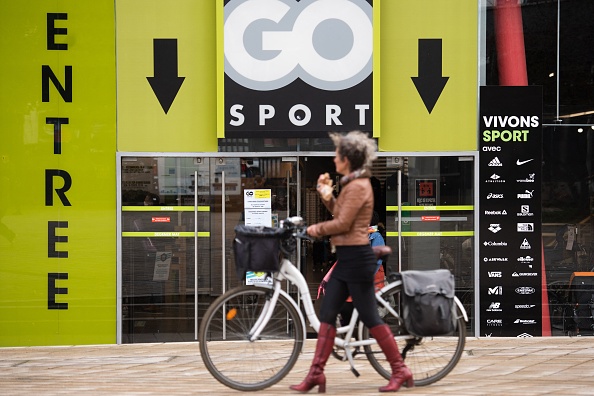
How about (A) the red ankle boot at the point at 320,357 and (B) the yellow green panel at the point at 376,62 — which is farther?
(B) the yellow green panel at the point at 376,62

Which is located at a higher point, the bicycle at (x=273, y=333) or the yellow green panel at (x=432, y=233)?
the yellow green panel at (x=432, y=233)

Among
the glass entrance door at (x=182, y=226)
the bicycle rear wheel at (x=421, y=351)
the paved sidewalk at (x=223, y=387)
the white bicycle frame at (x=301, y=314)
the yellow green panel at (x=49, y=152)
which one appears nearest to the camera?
the white bicycle frame at (x=301, y=314)

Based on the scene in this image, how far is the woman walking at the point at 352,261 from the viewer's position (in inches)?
215

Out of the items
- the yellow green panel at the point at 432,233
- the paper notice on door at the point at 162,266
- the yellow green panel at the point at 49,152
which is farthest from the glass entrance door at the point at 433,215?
the yellow green panel at the point at 49,152

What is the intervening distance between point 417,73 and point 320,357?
4.46 meters

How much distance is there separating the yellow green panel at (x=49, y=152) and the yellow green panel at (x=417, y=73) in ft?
9.93

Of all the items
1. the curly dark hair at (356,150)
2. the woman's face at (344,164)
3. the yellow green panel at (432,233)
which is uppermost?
the curly dark hair at (356,150)

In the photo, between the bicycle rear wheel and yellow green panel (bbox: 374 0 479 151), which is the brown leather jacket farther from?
yellow green panel (bbox: 374 0 479 151)

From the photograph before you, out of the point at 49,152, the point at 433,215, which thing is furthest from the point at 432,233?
the point at 49,152

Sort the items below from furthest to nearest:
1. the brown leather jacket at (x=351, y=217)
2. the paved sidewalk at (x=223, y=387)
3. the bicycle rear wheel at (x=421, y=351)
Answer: the paved sidewalk at (x=223, y=387)
the bicycle rear wheel at (x=421, y=351)
the brown leather jacket at (x=351, y=217)

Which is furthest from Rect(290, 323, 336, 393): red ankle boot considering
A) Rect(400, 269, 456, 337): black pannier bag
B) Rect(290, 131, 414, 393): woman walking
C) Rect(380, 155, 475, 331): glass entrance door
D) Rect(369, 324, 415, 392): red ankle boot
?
Rect(380, 155, 475, 331): glass entrance door

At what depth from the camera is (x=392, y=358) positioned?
18.2 feet

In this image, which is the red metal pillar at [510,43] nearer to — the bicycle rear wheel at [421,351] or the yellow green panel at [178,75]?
the yellow green panel at [178,75]

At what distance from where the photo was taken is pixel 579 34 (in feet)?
30.3
